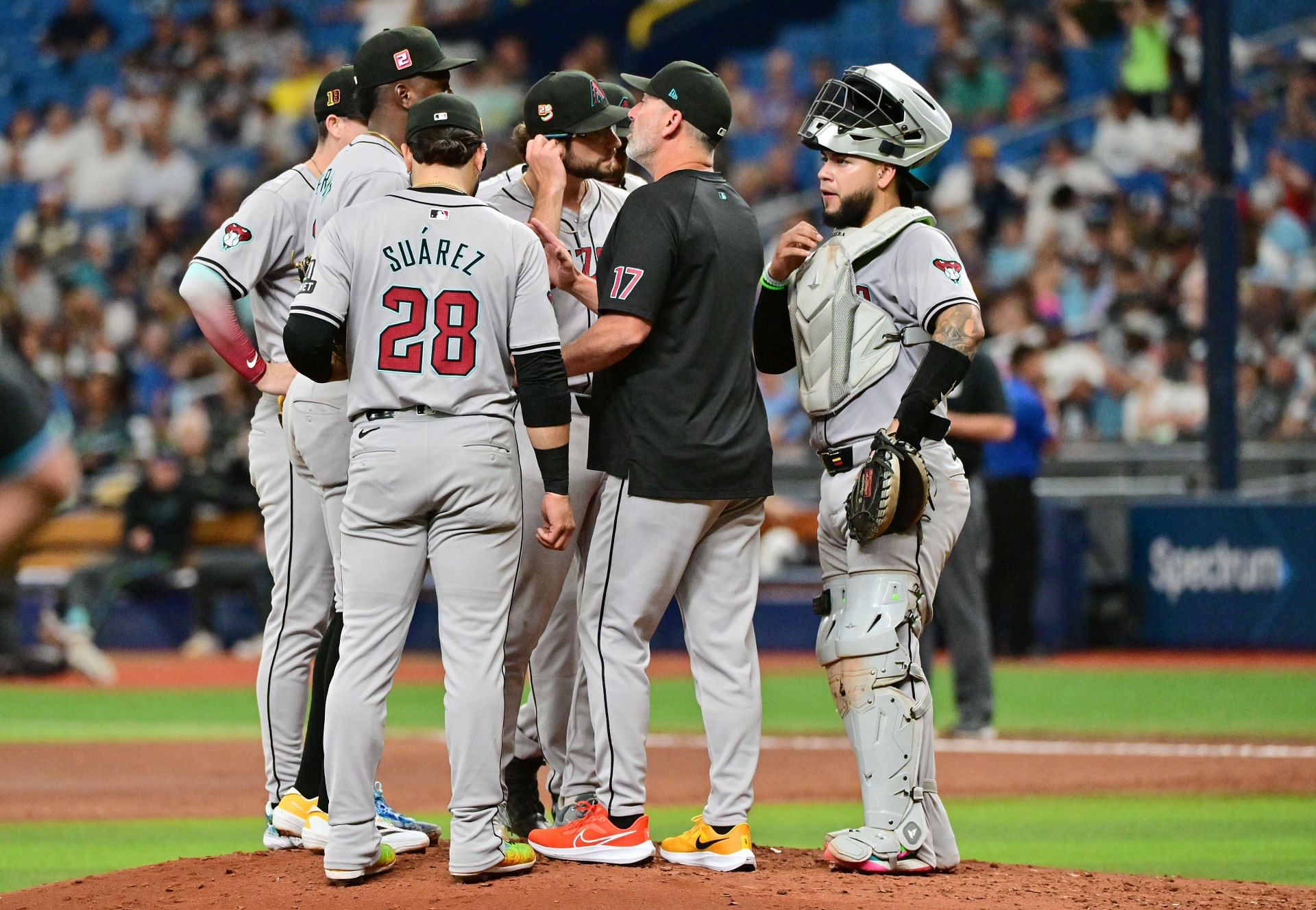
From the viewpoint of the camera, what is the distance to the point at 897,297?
207 inches

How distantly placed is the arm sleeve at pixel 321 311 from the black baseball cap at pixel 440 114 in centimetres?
38

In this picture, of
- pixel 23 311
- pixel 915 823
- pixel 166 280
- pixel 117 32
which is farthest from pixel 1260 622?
pixel 117 32

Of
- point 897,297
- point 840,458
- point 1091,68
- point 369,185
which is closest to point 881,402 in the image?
point 840,458

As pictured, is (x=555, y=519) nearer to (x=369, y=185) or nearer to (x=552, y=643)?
(x=552, y=643)

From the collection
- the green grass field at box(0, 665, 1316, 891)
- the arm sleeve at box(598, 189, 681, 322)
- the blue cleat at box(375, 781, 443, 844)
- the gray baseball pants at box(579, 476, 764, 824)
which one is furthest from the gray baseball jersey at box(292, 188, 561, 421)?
the green grass field at box(0, 665, 1316, 891)

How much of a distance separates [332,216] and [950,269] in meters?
1.94

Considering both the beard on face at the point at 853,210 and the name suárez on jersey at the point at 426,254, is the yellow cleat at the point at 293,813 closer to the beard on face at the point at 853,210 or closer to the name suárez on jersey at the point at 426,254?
the name suárez on jersey at the point at 426,254

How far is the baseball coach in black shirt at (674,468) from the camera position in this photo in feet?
16.9

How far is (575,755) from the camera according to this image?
18.2 feet

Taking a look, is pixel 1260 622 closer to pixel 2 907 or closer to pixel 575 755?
pixel 575 755

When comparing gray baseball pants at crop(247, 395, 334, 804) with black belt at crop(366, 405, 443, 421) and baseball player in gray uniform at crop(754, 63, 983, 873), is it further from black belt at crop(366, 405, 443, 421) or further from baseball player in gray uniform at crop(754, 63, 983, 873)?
baseball player in gray uniform at crop(754, 63, 983, 873)

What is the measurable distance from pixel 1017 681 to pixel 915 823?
7.60 metres

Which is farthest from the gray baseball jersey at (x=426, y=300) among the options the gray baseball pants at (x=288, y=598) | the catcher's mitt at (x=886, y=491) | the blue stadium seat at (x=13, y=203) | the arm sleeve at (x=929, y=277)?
the blue stadium seat at (x=13, y=203)

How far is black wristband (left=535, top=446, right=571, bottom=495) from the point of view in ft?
16.4
